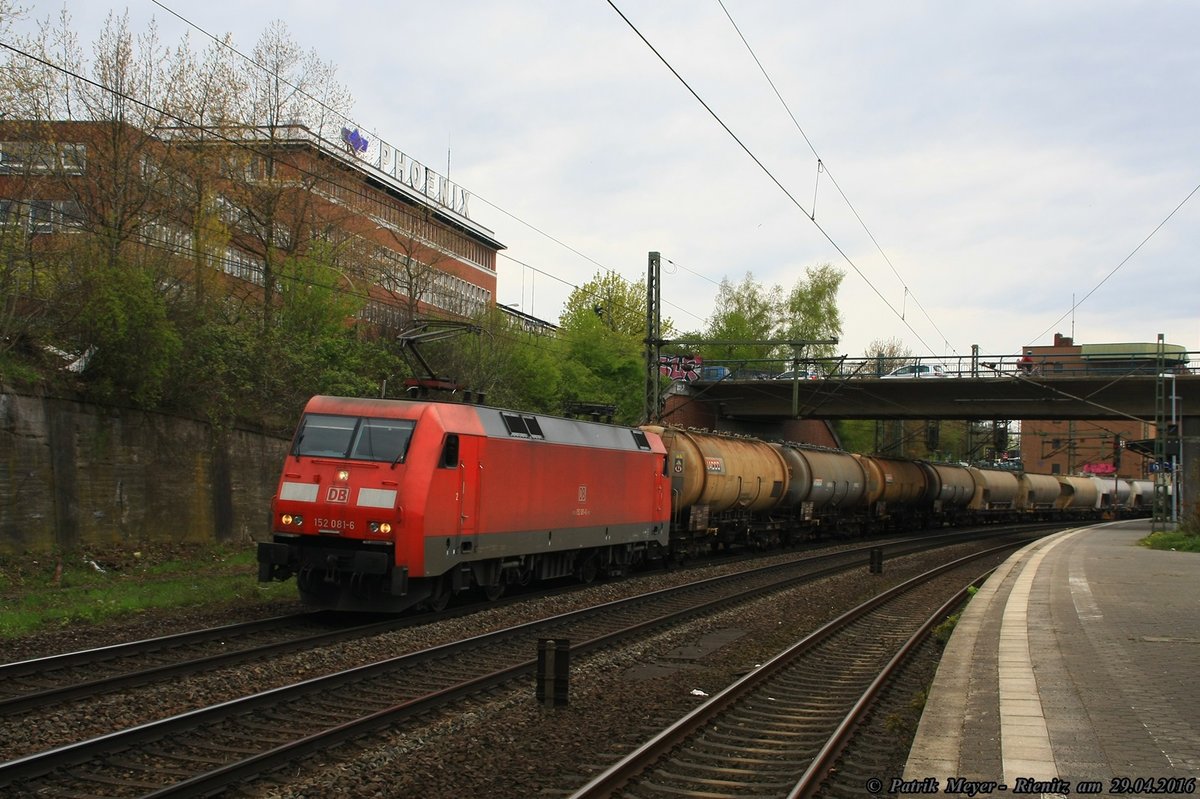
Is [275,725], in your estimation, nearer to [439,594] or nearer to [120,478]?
[439,594]

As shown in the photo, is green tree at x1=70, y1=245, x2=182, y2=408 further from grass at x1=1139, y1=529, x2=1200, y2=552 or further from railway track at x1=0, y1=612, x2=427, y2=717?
grass at x1=1139, y1=529, x2=1200, y2=552

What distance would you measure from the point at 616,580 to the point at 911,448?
6640cm

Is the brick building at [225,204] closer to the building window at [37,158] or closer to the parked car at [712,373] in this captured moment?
the building window at [37,158]

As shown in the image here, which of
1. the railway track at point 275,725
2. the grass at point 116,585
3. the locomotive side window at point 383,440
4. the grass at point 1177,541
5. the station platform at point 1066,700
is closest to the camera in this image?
the station platform at point 1066,700

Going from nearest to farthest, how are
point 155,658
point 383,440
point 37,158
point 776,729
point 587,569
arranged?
1. point 776,729
2. point 155,658
3. point 383,440
4. point 587,569
5. point 37,158

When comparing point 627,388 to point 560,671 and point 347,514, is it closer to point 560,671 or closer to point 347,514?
point 347,514

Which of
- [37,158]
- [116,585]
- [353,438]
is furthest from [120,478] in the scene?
[353,438]

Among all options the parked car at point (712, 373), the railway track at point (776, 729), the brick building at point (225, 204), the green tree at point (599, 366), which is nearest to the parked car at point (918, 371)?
the parked car at point (712, 373)

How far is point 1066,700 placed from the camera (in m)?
8.97

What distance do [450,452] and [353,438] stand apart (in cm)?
133

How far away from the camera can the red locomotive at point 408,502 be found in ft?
45.6

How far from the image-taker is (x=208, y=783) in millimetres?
7031

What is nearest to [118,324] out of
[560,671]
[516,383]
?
[560,671]

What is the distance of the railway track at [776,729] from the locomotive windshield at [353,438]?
5761 millimetres
